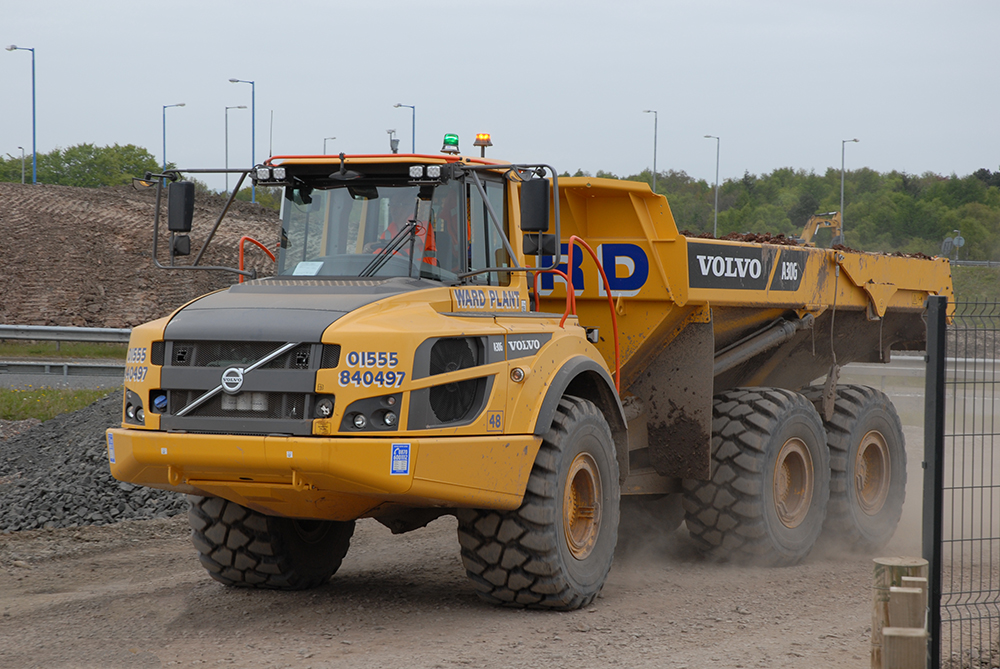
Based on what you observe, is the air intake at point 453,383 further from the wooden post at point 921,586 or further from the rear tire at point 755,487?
the rear tire at point 755,487

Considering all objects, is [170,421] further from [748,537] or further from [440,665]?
[748,537]

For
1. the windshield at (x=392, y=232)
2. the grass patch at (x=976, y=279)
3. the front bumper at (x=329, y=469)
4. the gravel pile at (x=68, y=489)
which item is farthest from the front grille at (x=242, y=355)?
the grass patch at (x=976, y=279)

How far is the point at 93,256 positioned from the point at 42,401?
1832cm

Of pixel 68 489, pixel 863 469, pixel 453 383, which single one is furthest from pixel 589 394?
pixel 68 489

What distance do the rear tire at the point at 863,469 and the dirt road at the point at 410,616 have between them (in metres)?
0.60

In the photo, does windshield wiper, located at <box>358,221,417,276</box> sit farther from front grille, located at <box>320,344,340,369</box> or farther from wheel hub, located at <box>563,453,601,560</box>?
wheel hub, located at <box>563,453,601,560</box>

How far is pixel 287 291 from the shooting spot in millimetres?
6156

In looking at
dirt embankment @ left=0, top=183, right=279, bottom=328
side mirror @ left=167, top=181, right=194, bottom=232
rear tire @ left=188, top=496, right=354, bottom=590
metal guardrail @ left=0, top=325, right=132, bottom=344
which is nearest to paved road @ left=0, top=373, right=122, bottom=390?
metal guardrail @ left=0, top=325, right=132, bottom=344

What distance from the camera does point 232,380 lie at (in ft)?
18.5

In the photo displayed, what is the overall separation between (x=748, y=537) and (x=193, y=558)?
14.0ft

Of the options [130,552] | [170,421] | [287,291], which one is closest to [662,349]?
[287,291]

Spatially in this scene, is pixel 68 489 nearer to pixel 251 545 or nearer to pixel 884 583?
pixel 251 545

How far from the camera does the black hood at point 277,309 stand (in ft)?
18.4

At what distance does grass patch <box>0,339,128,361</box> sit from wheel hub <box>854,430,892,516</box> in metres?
16.5
